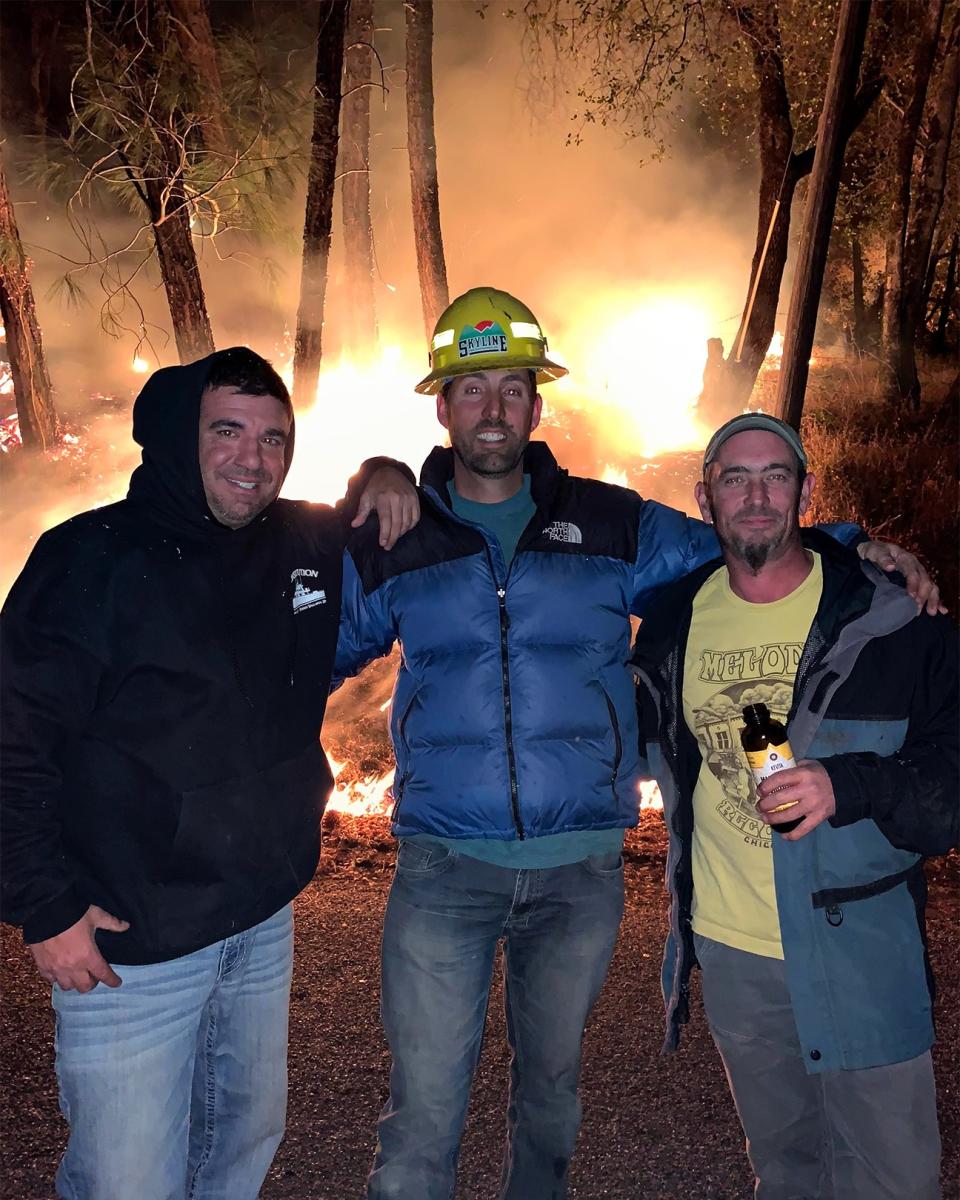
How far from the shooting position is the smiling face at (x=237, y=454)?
117 inches

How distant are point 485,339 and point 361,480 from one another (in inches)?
29.1

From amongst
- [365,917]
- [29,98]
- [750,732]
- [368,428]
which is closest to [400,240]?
[29,98]

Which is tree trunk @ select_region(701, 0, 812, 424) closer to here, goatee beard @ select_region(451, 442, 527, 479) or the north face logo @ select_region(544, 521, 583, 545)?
goatee beard @ select_region(451, 442, 527, 479)

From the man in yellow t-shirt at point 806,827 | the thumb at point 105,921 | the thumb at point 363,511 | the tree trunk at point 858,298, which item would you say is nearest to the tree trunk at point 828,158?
the man in yellow t-shirt at point 806,827

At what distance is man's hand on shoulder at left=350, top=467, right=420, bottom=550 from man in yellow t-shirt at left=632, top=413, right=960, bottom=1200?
3.08ft

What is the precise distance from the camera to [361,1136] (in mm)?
3729

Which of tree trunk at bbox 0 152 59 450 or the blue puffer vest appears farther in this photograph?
tree trunk at bbox 0 152 59 450

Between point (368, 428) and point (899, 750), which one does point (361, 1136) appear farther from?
point (368, 428)

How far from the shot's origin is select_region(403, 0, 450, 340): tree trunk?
13023 mm

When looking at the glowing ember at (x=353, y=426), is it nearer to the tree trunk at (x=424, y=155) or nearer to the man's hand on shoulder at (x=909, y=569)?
the tree trunk at (x=424, y=155)

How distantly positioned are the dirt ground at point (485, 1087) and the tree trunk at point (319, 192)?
8.26 metres

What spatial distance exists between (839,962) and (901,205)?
64.7ft


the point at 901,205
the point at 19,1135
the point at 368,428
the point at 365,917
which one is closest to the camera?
the point at 19,1135

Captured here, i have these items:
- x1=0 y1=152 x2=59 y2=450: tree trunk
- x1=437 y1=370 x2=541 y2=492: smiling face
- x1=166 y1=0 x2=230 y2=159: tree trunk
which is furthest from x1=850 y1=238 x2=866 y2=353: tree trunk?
x1=437 y1=370 x2=541 y2=492: smiling face
